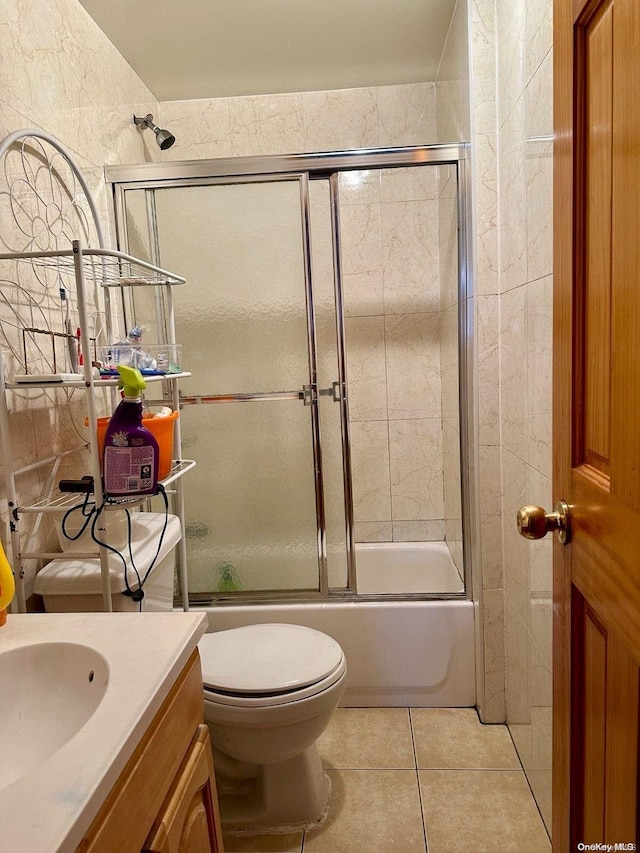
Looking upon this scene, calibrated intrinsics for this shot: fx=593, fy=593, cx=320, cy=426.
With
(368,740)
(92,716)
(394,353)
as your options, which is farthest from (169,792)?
(394,353)

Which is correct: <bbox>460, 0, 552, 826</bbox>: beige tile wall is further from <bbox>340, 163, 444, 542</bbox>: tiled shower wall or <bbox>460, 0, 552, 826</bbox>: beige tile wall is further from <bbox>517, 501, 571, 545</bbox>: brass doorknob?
<bbox>340, 163, 444, 542</bbox>: tiled shower wall

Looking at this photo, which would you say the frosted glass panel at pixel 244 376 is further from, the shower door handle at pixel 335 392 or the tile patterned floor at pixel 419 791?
the tile patterned floor at pixel 419 791

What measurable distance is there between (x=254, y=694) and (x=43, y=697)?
652 mm

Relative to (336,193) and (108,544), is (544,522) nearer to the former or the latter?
(108,544)

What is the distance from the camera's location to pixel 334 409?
7.18ft

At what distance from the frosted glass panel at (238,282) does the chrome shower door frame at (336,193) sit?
0.03 metres

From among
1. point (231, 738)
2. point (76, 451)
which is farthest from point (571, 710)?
point (76, 451)

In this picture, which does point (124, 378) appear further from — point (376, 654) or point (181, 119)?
point (181, 119)

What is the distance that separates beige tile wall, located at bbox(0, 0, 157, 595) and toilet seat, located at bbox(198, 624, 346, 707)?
53 centimetres

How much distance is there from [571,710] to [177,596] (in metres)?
1.65

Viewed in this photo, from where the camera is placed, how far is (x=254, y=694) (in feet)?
4.83

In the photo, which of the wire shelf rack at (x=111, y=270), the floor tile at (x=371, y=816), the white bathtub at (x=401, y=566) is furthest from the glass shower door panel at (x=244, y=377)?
the floor tile at (x=371, y=816)

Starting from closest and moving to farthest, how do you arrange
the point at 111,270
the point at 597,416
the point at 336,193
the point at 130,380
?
1. the point at 597,416
2. the point at 130,380
3. the point at 111,270
4. the point at 336,193

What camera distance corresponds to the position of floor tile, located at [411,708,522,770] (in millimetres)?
1802
